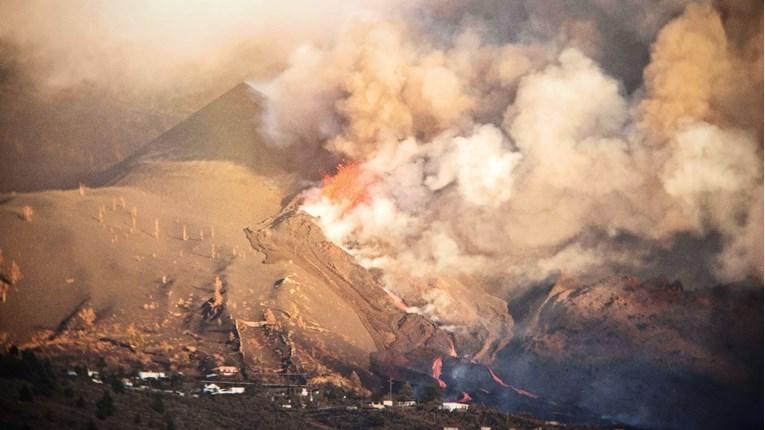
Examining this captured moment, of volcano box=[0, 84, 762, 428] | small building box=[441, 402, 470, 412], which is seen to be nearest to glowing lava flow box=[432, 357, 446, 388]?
volcano box=[0, 84, 762, 428]

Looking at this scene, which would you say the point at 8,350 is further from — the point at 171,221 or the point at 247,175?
the point at 247,175

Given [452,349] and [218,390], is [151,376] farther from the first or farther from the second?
[452,349]

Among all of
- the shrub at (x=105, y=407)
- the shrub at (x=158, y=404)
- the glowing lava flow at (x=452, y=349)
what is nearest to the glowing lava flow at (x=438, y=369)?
the glowing lava flow at (x=452, y=349)

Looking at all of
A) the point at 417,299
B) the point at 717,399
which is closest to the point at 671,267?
the point at 717,399

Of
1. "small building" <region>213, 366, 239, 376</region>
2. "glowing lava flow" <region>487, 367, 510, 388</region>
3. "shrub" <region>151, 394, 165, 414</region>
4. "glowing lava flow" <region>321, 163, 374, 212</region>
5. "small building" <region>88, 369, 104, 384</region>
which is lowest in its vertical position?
"shrub" <region>151, 394, 165, 414</region>

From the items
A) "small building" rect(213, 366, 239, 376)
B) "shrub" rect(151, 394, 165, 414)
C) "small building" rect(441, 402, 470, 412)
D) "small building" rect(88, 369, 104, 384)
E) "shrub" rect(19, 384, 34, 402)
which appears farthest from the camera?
"small building" rect(441, 402, 470, 412)

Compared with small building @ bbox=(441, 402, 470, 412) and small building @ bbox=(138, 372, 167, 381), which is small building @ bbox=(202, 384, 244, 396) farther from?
small building @ bbox=(441, 402, 470, 412)
